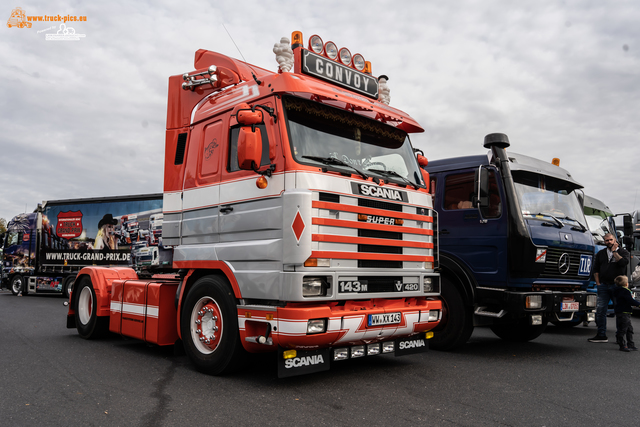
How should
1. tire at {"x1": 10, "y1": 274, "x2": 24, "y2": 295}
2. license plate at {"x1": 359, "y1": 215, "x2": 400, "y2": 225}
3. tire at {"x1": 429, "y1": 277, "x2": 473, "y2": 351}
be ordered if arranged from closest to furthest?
license plate at {"x1": 359, "y1": 215, "x2": 400, "y2": 225} < tire at {"x1": 429, "y1": 277, "x2": 473, "y2": 351} < tire at {"x1": 10, "y1": 274, "x2": 24, "y2": 295}

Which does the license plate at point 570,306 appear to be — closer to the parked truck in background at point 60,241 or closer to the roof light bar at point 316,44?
the roof light bar at point 316,44

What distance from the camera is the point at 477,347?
26.4ft

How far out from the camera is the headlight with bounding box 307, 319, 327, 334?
4.63 metres

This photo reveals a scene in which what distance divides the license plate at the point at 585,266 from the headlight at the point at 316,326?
477cm

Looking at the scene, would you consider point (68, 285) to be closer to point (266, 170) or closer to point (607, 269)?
point (266, 170)

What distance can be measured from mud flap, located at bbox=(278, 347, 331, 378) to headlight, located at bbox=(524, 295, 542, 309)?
3105mm

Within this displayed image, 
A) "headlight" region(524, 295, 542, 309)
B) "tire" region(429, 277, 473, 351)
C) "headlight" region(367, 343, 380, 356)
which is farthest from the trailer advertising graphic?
"headlight" region(524, 295, 542, 309)

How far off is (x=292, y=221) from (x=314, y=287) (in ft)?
2.15

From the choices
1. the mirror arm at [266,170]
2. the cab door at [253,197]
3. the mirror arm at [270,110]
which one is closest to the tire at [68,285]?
the cab door at [253,197]

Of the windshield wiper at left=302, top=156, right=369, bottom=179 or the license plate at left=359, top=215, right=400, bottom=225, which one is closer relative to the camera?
the windshield wiper at left=302, top=156, right=369, bottom=179

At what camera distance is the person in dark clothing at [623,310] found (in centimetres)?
789

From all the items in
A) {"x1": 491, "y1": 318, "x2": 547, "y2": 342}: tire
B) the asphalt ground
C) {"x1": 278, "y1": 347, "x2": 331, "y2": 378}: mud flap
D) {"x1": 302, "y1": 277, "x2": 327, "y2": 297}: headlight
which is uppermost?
{"x1": 302, "y1": 277, "x2": 327, "y2": 297}: headlight

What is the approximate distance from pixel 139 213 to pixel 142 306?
1122 cm

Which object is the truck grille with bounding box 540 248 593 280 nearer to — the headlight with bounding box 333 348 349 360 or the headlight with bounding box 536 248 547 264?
the headlight with bounding box 536 248 547 264
